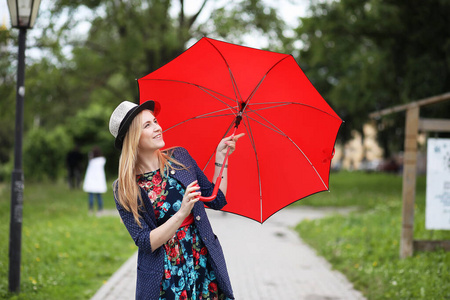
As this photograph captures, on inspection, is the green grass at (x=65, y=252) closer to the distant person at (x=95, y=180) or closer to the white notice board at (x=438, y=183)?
the distant person at (x=95, y=180)

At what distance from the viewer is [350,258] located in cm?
819

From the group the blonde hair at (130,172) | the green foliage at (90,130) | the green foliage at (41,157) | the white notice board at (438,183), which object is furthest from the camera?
the green foliage at (90,130)

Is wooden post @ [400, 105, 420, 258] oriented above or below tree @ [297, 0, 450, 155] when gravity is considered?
below

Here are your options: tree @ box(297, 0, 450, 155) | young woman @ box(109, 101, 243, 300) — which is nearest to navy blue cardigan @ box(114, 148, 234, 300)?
young woman @ box(109, 101, 243, 300)

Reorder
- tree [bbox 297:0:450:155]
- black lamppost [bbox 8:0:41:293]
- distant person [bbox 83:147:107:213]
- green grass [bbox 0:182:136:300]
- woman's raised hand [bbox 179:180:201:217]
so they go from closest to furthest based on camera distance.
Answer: woman's raised hand [bbox 179:180:201:217], black lamppost [bbox 8:0:41:293], green grass [bbox 0:182:136:300], distant person [bbox 83:147:107:213], tree [bbox 297:0:450:155]

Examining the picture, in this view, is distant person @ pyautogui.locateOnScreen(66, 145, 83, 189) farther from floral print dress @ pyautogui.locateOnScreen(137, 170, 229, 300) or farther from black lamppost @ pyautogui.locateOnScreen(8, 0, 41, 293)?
floral print dress @ pyautogui.locateOnScreen(137, 170, 229, 300)

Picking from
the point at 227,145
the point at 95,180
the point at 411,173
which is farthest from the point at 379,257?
the point at 95,180

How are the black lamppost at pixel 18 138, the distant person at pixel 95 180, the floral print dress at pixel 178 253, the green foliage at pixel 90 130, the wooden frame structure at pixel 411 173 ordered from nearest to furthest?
the floral print dress at pixel 178 253 → the black lamppost at pixel 18 138 → the wooden frame structure at pixel 411 173 → the distant person at pixel 95 180 → the green foliage at pixel 90 130

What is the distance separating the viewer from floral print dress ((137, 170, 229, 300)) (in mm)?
2989

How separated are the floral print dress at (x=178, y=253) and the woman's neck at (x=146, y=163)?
0.03 meters

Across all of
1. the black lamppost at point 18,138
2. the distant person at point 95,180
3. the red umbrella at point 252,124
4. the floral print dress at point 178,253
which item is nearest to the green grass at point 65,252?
the black lamppost at point 18,138

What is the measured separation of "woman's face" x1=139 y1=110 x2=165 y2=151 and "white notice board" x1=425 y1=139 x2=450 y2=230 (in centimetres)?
513

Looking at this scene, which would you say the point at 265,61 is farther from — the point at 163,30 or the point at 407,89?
the point at 163,30

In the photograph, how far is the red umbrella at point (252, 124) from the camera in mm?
3551
